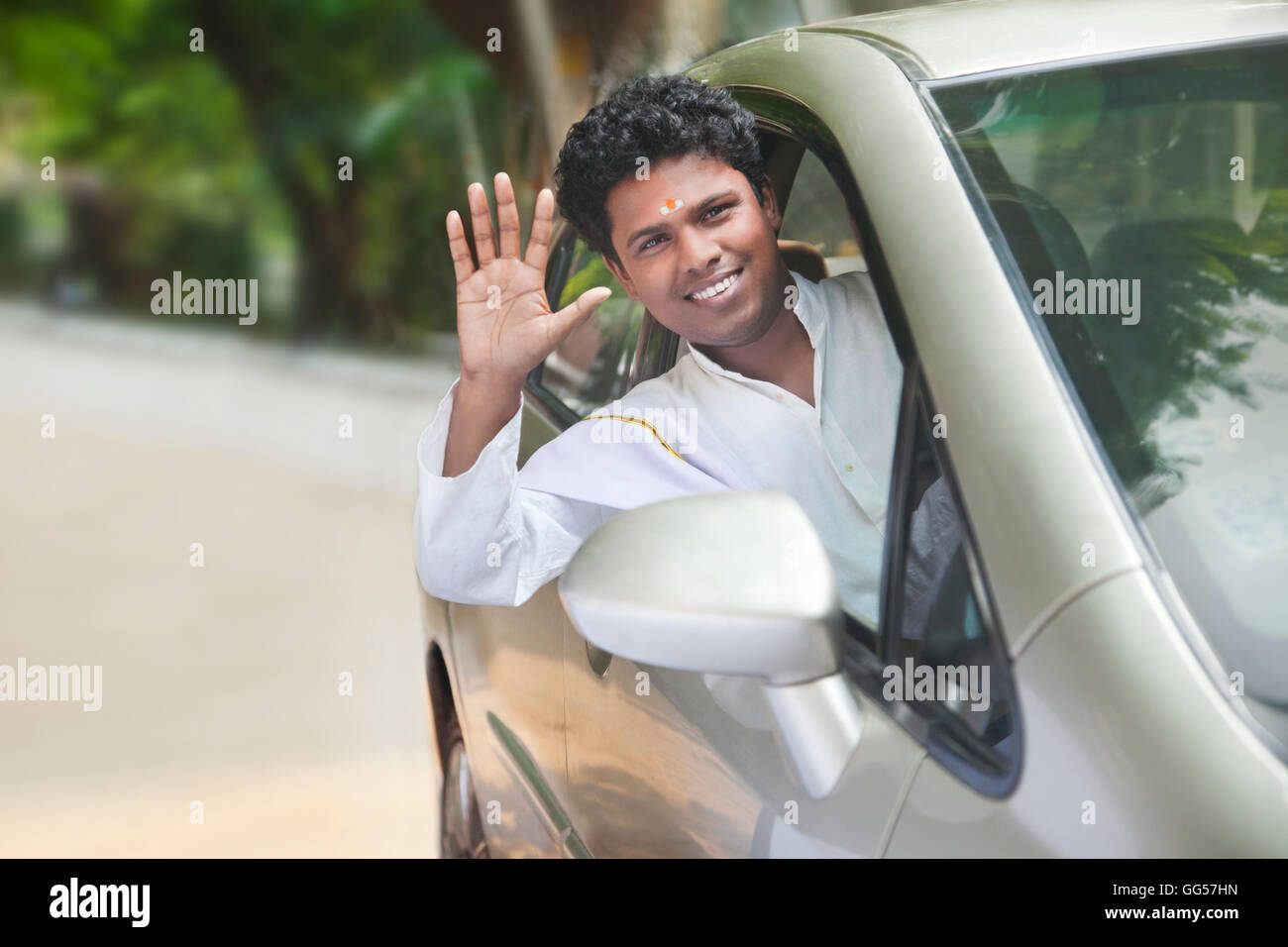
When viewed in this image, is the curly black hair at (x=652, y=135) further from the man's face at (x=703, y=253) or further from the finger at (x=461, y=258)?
the finger at (x=461, y=258)

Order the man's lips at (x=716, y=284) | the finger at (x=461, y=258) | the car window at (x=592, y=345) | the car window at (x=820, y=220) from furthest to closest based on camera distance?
the car window at (x=592, y=345)
the car window at (x=820, y=220)
the finger at (x=461, y=258)
the man's lips at (x=716, y=284)

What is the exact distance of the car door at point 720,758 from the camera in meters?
1.22

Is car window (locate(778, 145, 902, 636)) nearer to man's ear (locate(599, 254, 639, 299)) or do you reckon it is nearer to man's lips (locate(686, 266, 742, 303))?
man's lips (locate(686, 266, 742, 303))

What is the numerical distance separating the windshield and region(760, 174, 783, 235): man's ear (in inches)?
17.5

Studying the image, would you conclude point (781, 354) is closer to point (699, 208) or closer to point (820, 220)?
point (699, 208)

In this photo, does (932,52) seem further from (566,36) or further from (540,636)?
(566,36)

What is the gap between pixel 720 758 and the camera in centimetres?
142

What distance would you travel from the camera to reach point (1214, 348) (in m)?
1.27

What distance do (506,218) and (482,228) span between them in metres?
0.04

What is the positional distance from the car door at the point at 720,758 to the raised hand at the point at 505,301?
0.98ft

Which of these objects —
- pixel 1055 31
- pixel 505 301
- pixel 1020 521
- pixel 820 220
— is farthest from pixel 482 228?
pixel 1020 521

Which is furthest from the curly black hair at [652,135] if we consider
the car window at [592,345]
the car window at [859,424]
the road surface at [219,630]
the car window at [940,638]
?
the road surface at [219,630]

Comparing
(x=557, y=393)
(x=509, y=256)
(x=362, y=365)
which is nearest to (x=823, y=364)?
(x=509, y=256)
